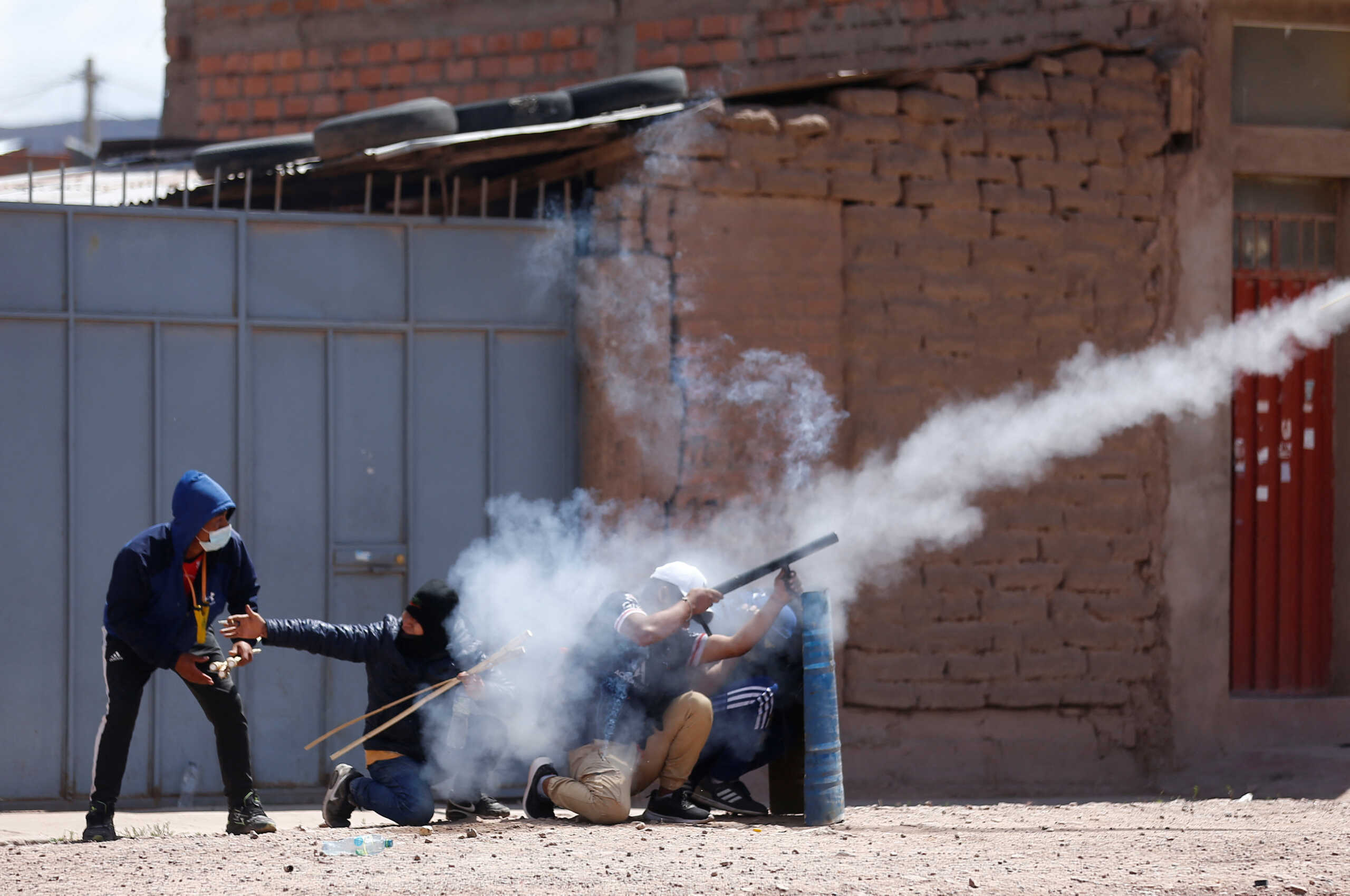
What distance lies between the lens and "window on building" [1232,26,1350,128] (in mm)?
7973

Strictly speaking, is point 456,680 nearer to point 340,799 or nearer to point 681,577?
point 340,799

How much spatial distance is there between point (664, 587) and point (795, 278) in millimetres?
2009

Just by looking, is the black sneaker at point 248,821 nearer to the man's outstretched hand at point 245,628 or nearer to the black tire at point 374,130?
the man's outstretched hand at point 245,628

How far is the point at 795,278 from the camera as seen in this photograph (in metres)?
7.11

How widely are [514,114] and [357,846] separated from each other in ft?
12.2

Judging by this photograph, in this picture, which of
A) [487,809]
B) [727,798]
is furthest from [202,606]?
[727,798]

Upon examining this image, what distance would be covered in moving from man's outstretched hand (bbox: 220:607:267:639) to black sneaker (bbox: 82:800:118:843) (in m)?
0.69

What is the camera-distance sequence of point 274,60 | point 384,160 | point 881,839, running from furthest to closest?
point 274,60 → point 384,160 → point 881,839

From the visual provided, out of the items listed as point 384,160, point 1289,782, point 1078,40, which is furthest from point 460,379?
point 1289,782

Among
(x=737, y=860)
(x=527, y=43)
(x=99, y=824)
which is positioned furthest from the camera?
(x=527, y=43)

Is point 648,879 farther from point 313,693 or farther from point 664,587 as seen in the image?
point 313,693

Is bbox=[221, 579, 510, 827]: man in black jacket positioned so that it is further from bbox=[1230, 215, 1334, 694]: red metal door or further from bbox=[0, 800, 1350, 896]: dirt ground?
bbox=[1230, 215, 1334, 694]: red metal door

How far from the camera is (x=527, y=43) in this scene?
940cm

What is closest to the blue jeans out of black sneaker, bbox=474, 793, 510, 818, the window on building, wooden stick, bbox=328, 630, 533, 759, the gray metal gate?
wooden stick, bbox=328, 630, 533, 759
